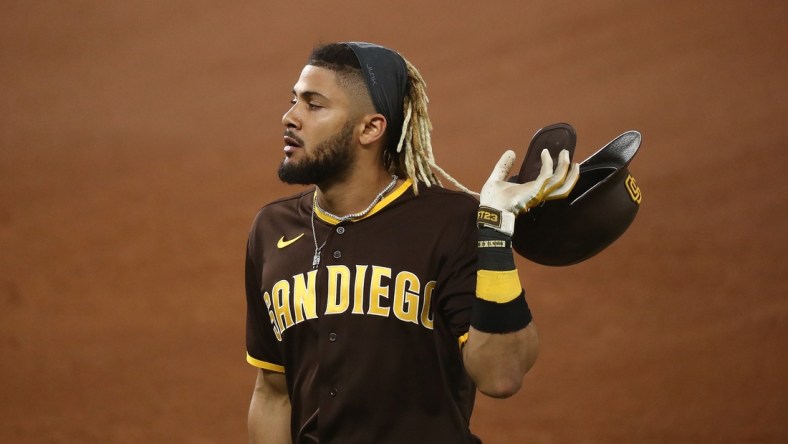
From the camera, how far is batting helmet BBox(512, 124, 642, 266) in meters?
1.64

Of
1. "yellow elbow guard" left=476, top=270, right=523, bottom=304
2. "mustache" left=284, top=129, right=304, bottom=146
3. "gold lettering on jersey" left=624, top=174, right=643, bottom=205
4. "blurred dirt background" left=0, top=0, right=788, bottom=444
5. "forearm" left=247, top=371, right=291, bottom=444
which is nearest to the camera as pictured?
"yellow elbow guard" left=476, top=270, right=523, bottom=304

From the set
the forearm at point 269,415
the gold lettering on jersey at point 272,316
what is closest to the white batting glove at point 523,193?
the gold lettering on jersey at point 272,316

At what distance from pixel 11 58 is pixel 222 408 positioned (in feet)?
5.09

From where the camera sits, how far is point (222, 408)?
342 centimetres

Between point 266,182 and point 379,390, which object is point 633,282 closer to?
point 266,182

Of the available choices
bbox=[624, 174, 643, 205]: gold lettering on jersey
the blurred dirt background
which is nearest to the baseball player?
bbox=[624, 174, 643, 205]: gold lettering on jersey

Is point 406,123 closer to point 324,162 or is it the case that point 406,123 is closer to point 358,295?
point 324,162

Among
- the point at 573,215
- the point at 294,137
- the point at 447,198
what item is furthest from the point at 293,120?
the point at 573,215

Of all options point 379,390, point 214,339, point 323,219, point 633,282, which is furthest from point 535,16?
point 379,390

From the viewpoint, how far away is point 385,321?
1.69 metres

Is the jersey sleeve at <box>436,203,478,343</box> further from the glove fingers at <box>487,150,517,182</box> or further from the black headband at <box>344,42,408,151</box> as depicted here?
the black headband at <box>344,42,408,151</box>

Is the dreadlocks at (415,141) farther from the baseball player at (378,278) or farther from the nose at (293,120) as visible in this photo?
the nose at (293,120)

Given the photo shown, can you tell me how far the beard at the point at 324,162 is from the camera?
1769mm

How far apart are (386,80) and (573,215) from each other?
44 cm
